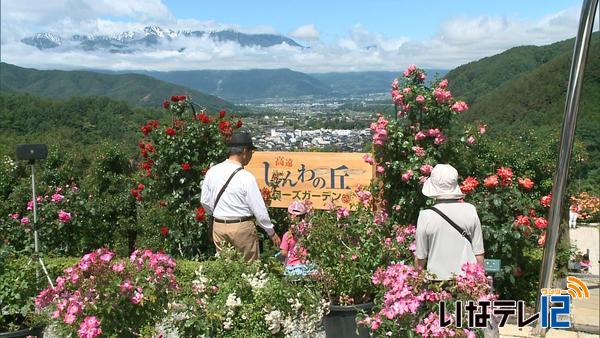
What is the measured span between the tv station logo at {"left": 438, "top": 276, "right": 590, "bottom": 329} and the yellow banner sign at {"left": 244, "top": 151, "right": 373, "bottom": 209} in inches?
65.5

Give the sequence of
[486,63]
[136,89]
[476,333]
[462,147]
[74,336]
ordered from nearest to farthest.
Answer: [476,333] < [74,336] < [462,147] < [486,63] < [136,89]

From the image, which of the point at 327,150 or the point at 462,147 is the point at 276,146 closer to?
the point at 327,150

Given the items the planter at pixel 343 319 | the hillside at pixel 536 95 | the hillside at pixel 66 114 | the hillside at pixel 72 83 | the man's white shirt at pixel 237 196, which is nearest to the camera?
the planter at pixel 343 319

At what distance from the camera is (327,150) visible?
5.02 metres

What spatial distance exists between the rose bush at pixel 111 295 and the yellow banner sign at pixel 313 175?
6.67 ft

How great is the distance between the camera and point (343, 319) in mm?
3209

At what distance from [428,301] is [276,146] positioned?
3.14 meters

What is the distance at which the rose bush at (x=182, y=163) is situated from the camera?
15.9 feet

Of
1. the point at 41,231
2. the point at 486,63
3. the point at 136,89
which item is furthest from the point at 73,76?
the point at 41,231

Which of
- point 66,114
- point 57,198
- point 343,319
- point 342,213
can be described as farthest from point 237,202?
point 66,114

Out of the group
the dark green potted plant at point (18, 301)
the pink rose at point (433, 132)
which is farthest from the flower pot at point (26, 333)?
the pink rose at point (433, 132)

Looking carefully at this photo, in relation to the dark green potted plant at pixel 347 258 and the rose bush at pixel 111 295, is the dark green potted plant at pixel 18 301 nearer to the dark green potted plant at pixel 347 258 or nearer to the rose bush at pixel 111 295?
the rose bush at pixel 111 295

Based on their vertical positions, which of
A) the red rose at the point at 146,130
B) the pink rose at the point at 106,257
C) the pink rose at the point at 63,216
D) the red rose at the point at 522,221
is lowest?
the pink rose at the point at 63,216

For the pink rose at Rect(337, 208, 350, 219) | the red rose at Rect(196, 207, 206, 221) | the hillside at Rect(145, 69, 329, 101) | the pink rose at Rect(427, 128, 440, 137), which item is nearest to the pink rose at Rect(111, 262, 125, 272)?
the pink rose at Rect(337, 208, 350, 219)
